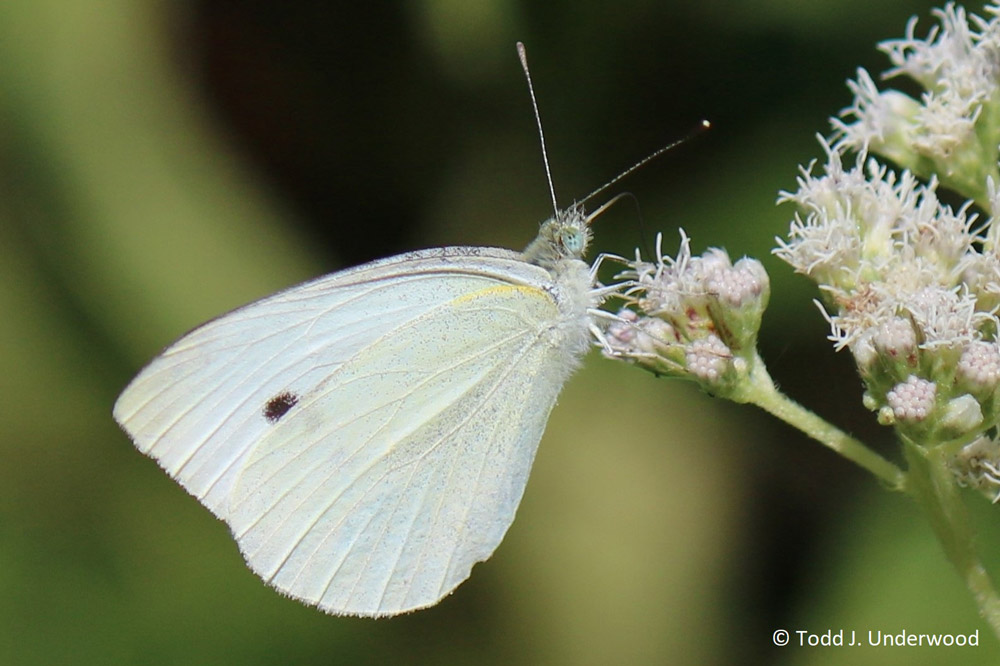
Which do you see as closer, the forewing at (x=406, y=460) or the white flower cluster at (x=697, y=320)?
the white flower cluster at (x=697, y=320)

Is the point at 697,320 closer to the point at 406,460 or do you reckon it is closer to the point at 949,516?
the point at 949,516

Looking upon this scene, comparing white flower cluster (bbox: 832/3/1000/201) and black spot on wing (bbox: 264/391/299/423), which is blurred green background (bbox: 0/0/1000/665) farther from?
black spot on wing (bbox: 264/391/299/423)

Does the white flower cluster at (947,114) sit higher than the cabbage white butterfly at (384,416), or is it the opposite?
the white flower cluster at (947,114)

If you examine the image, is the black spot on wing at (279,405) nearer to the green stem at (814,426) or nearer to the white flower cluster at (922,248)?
the green stem at (814,426)

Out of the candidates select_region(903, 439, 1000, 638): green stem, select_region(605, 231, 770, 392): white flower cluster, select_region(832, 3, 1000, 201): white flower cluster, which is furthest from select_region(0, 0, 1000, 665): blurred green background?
select_region(903, 439, 1000, 638): green stem

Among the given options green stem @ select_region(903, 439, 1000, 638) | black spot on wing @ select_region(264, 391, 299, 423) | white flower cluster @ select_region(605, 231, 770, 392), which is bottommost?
black spot on wing @ select_region(264, 391, 299, 423)

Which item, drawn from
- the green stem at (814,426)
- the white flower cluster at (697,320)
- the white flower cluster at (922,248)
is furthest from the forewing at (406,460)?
the white flower cluster at (922,248)
